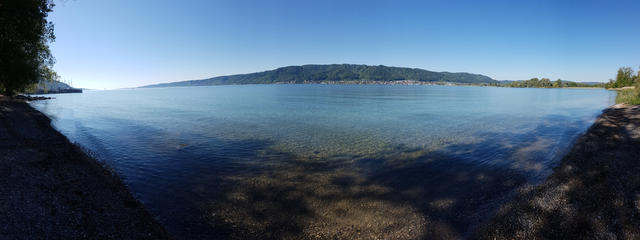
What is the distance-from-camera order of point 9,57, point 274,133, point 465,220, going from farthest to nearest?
point 9,57, point 274,133, point 465,220

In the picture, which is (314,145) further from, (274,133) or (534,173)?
(534,173)

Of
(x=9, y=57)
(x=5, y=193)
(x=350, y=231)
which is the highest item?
(x=9, y=57)

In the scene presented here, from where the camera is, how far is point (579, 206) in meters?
9.25

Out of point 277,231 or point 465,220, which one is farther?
point 465,220

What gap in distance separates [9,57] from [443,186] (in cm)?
5062

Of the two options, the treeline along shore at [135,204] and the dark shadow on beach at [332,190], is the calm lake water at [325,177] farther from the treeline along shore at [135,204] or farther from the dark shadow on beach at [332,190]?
the treeline along shore at [135,204]

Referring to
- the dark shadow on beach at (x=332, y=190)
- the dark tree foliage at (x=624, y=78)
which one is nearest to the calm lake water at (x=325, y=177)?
the dark shadow on beach at (x=332, y=190)

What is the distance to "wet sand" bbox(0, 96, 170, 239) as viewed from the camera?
715 centimetres

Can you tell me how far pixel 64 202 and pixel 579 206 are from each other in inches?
787

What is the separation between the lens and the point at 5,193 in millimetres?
8695

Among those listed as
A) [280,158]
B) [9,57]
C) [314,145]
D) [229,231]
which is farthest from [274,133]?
[9,57]

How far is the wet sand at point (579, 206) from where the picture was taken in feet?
25.6

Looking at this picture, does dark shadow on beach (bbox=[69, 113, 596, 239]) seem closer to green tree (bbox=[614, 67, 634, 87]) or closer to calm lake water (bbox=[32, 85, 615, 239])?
calm lake water (bbox=[32, 85, 615, 239])

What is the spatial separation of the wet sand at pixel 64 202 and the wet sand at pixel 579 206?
486 inches
